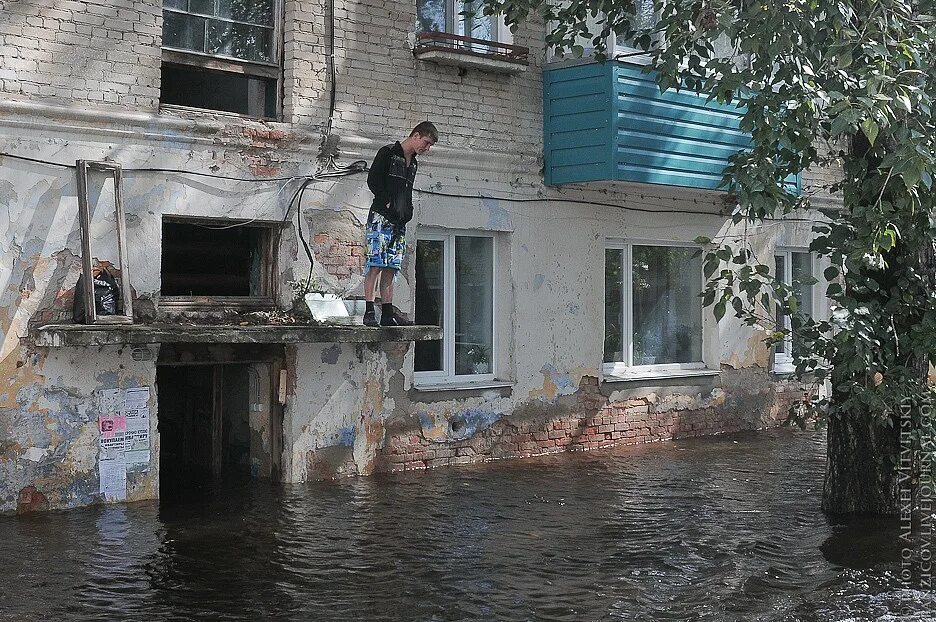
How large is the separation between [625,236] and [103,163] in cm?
560

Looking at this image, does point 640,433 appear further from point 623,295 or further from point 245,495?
point 245,495

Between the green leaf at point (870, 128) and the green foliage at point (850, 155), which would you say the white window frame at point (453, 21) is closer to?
the green foliage at point (850, 155)

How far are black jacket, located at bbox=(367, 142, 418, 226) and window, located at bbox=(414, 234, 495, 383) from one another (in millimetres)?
1172

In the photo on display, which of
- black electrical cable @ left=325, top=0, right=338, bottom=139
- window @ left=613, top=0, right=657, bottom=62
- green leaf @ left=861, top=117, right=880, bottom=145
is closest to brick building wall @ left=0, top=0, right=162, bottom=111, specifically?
black electrical cable @ left=325, top=0, right=338, bottom=139

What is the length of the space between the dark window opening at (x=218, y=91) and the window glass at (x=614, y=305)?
412cm

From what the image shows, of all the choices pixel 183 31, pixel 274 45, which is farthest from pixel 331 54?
pixel 183 31

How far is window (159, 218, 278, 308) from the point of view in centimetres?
899

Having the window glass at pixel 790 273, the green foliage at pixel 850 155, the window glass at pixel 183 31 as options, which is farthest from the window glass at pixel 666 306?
the window glass at pixel 183 31

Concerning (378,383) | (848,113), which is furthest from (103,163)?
(848,113)

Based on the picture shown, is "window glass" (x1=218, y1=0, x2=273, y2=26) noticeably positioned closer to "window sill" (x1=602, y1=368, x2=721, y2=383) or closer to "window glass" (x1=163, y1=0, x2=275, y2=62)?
"window glass" (x1=163, y1=0, x2=275, y2=62)

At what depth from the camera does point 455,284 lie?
10.6 m

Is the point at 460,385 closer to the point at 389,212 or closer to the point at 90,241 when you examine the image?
the point at 389,212

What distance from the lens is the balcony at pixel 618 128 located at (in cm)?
1052

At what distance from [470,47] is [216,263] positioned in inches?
128
